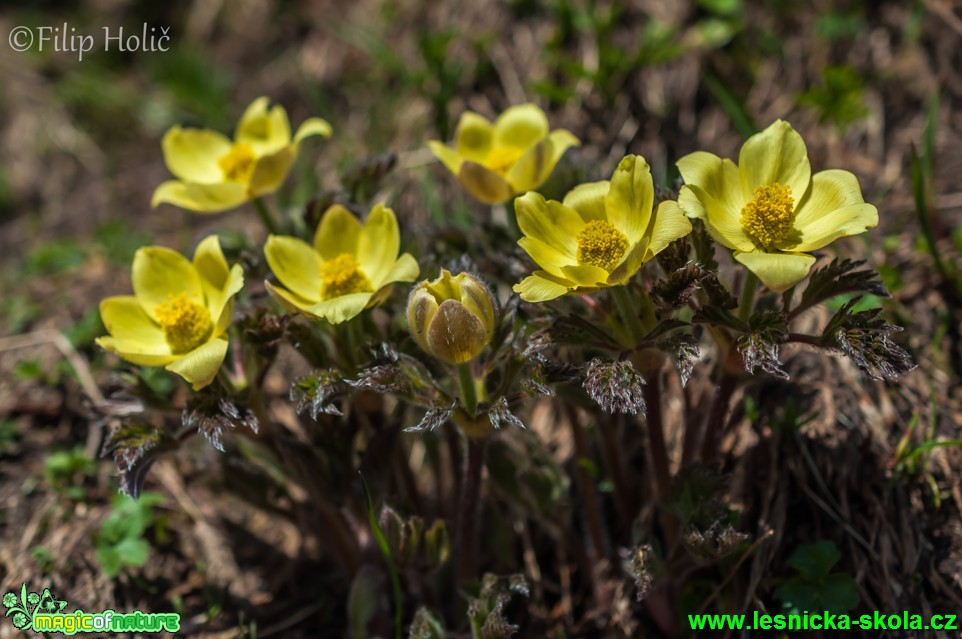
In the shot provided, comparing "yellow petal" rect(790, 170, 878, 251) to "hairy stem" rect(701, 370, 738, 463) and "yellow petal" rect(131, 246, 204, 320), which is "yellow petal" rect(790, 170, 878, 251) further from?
"yellow petal" rect(131, 246, 204, 320)

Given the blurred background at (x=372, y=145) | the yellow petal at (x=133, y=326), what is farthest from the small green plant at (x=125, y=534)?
the yellow petal at (x=133, y=326)

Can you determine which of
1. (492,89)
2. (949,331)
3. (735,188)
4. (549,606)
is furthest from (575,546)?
(492,89)

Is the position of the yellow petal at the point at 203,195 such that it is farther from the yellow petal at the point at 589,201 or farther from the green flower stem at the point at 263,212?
the yellow petal at the point at 589,201

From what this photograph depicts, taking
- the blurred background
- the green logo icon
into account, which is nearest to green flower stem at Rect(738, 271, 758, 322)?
the blurred background

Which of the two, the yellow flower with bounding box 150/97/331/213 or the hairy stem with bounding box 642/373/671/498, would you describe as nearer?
the hairy stem with bounding box 642/373/671/498

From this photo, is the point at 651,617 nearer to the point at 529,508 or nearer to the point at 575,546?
the point at 575,546

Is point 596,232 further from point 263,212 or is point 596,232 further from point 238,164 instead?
point 238,164
